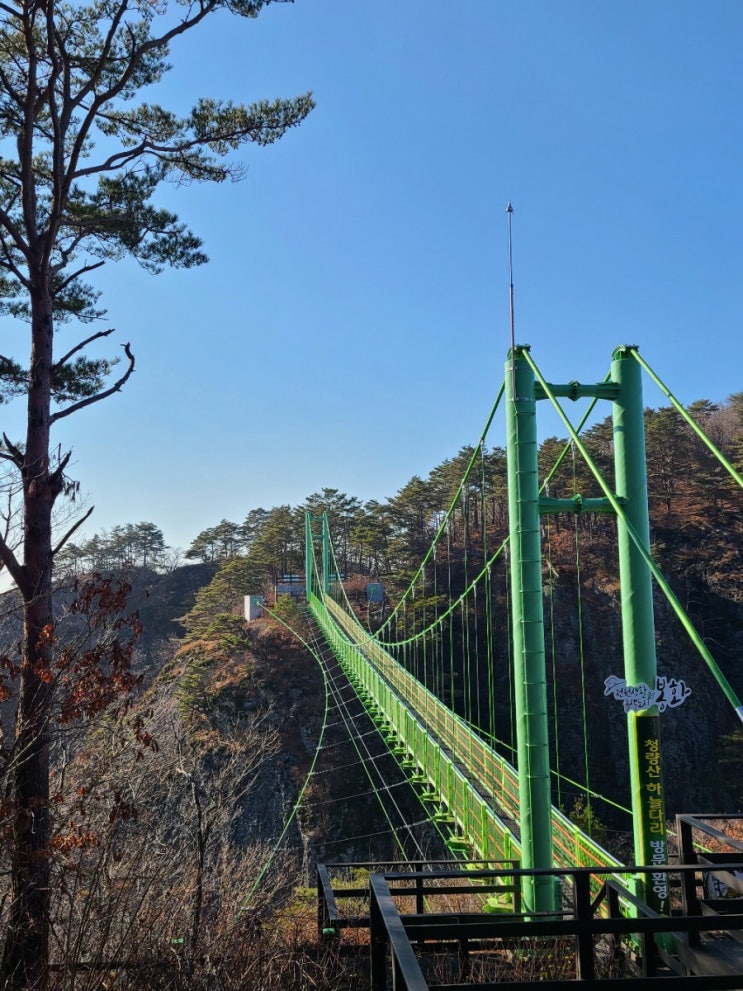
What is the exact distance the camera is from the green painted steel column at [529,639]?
15.1ft

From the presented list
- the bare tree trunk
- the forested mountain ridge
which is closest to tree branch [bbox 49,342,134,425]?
the bare tree trunk

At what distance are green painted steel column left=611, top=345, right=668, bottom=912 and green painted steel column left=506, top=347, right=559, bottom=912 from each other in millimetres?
482

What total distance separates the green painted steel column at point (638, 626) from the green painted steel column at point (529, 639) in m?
0.48

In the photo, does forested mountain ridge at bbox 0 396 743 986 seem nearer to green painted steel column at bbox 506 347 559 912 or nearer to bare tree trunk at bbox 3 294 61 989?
bare tree trunk at bbox 3 294 61 989

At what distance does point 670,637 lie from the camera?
25.5 metres

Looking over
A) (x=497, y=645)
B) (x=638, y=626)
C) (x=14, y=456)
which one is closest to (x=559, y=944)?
(x=638, y=626)

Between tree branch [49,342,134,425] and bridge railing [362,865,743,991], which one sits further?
tree branch [49,342,134,425]

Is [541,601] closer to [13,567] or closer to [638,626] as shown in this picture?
[638,626]

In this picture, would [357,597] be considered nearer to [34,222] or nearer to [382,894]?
[34,222]

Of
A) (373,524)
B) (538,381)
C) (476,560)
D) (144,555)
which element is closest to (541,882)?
(538,381)

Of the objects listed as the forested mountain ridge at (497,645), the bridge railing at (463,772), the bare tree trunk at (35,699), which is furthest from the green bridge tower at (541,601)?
the forested mountain ridge at (497,645)

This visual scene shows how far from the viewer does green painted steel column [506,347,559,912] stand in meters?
4.61

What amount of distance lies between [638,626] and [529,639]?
63 cm

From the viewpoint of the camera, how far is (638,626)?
446 cm
